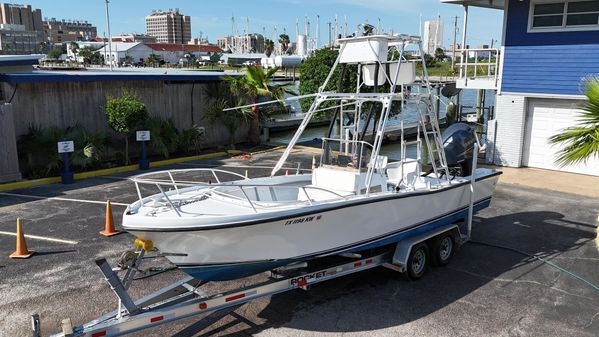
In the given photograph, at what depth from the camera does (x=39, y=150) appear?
14.6 m

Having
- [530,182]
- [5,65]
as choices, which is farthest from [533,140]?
[5,65]

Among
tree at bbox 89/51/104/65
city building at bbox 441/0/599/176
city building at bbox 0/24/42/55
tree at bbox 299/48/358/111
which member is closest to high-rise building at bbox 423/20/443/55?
tree at bbox 299/48/358/111

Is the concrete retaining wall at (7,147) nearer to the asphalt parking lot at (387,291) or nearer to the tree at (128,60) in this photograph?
the asphalt parking lot at (387,291)

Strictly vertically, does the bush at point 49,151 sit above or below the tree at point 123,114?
below

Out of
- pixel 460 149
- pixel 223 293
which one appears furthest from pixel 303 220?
pixel 460 149

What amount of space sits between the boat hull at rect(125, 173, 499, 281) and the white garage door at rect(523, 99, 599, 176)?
32.0ft

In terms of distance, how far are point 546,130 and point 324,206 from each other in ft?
39.8

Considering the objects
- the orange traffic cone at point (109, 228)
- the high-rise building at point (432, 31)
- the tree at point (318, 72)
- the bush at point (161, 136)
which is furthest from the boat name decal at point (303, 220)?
the high-rise building at point (432, 31)

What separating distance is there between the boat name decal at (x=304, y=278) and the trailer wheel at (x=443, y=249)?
227cm

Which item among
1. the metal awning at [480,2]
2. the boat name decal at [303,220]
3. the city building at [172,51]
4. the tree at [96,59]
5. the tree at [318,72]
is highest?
the city building at [172,51]

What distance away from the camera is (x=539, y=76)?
51.1ft

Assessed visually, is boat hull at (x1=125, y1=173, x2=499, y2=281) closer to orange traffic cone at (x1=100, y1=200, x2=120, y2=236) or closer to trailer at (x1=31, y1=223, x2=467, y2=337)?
trailer at (x1=31, y1=223, x2=467, y2=337)

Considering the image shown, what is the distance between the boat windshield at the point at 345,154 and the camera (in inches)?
305

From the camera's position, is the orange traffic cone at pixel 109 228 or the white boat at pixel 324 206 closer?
the white boat at pixel 324 206
